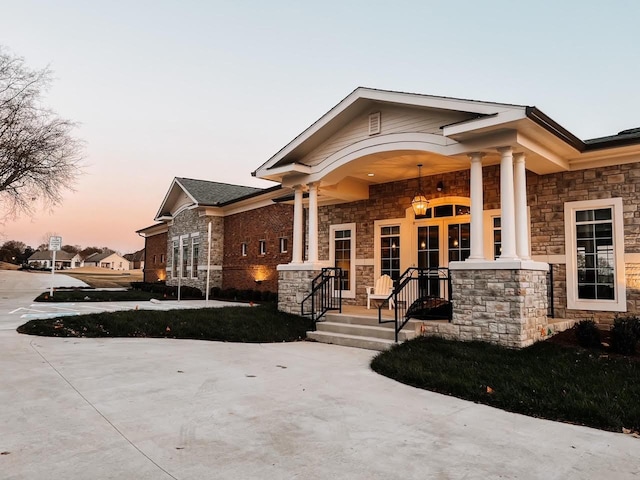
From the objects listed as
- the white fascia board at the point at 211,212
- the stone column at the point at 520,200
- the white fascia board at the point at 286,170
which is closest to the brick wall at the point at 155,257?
the white fascia board at the point at 211,212

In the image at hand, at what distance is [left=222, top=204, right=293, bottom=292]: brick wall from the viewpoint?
16578 millimetres

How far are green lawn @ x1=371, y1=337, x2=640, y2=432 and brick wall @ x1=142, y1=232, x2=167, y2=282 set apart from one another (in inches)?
894

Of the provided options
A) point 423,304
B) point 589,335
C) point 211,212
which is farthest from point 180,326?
point 211,212

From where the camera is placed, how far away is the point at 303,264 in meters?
10.8

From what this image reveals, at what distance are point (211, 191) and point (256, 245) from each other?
5.78 metres

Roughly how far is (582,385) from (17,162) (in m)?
20.3

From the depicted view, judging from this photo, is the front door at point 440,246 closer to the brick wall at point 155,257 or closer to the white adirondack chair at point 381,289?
the white adirondack chair at point 381,289

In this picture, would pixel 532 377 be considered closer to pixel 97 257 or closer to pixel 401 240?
pixel 401 240

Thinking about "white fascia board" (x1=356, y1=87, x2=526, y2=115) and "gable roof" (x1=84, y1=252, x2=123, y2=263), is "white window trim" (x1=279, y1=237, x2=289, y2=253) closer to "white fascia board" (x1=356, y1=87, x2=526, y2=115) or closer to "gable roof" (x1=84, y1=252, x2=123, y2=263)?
"white fascia board" (x1=356, y1=87, x2=526, y2=115)

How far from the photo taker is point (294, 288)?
10906 millimetres

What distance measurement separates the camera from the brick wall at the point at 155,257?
2726cm

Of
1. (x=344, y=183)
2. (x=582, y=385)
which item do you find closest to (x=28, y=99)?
(x=344, y=183)

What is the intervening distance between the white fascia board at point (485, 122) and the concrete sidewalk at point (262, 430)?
4249mm

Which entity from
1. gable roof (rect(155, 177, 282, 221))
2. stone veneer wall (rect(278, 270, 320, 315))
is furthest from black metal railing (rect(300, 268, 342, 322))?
gable roof (rect(155, 177, 282, 221))
